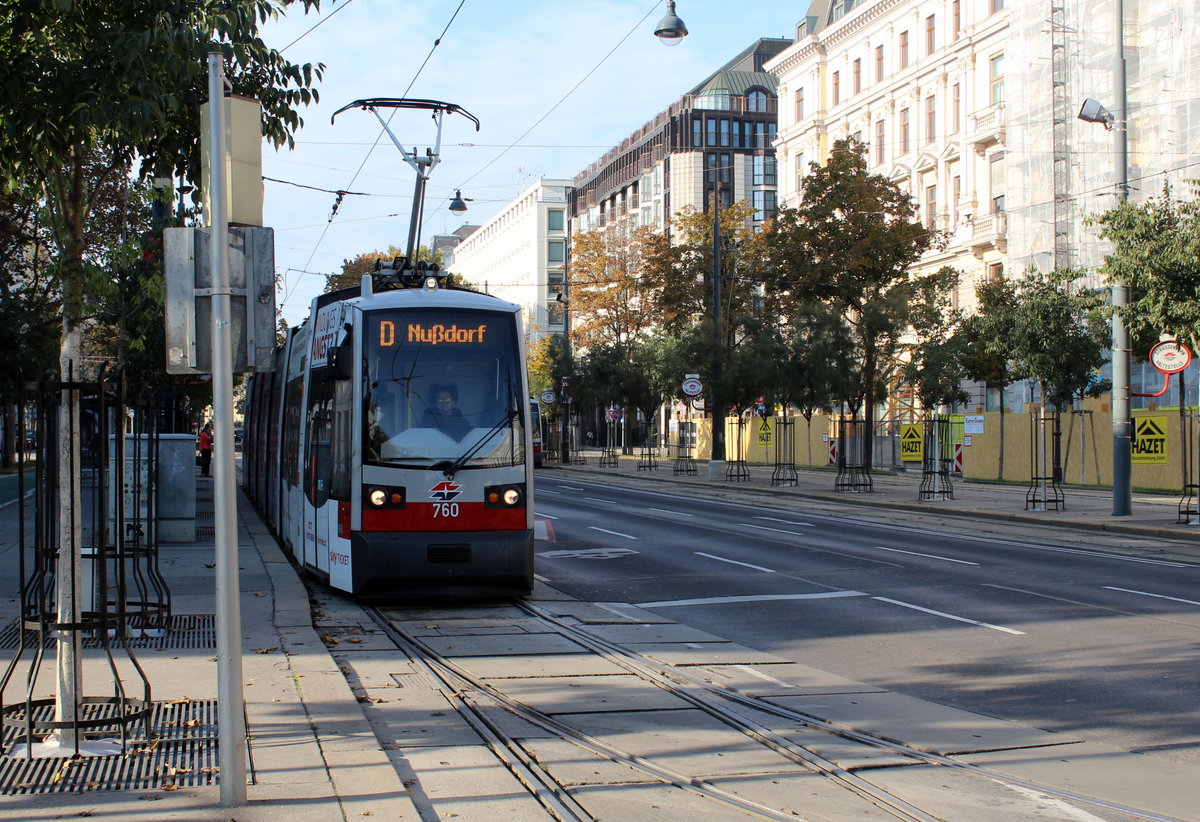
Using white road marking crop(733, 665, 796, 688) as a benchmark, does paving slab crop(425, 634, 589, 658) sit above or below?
above

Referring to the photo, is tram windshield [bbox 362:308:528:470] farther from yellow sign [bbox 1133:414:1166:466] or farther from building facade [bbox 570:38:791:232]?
building facade [bbox 570:38:791:232]

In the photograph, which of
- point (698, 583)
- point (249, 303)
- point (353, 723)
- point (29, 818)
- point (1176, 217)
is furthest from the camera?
point (1176, 217)

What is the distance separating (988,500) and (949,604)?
19614mm

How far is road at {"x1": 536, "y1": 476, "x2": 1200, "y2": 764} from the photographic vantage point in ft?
28.8

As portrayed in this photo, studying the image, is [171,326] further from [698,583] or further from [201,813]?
[698,583]

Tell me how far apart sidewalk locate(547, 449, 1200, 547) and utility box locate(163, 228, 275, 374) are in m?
19.5

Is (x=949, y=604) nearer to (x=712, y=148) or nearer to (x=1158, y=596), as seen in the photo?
(x=1158, y=596)

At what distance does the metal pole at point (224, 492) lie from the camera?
17.8ft

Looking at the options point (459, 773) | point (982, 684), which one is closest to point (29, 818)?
point (459, 773)

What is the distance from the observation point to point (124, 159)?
30.1 ft

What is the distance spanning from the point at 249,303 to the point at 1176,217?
24848mm

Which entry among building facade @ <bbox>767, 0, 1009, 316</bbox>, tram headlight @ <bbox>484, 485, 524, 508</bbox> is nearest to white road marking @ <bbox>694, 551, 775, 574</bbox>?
tram headlight @ <bbox>484, 485, 524, 508</bbox>

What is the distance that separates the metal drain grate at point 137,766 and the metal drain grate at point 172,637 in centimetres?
279

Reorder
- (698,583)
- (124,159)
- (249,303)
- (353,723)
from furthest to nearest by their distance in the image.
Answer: (698,583)
(124,159)
(353,723)
(249,303)
